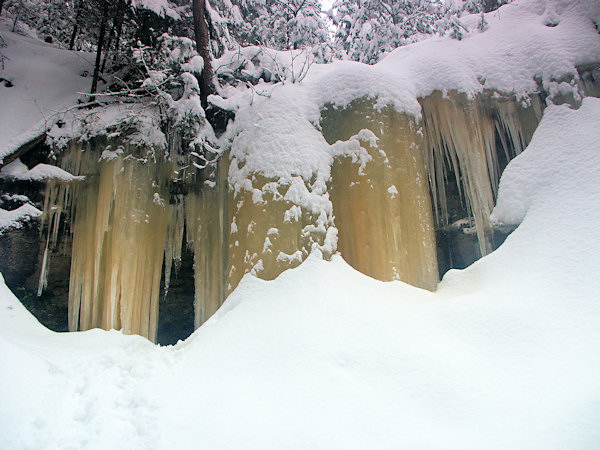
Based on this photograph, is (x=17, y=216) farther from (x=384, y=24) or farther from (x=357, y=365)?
(x=384, y=24)

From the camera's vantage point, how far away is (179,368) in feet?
9.90

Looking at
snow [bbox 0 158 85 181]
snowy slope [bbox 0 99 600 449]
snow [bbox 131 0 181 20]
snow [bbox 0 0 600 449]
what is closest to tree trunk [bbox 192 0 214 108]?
snow [bbox 131 0 181 20]

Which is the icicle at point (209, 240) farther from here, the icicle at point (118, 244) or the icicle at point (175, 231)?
the icicle at point (118, 244)

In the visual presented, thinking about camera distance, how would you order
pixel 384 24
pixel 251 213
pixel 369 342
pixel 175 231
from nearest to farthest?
pixel 369 342 < pixel 251 213 < pixel 175 231 < pixel 384 24

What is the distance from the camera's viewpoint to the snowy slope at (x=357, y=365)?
2154 millimetres

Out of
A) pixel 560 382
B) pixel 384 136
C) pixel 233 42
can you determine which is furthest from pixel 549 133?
pixel 233 42

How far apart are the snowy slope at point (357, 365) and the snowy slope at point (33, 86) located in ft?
8.44

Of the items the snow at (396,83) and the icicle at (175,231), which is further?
the icicle at (175,231)

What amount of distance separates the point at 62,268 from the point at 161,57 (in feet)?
12.0

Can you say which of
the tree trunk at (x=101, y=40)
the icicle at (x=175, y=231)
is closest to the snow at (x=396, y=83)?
the icicle at (x=175, y=231)

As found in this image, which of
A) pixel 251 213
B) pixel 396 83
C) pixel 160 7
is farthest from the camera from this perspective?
pixel 160 7

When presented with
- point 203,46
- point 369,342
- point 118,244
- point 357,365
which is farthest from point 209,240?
point 357,365

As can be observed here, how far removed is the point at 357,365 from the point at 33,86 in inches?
256

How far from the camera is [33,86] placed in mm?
6055
